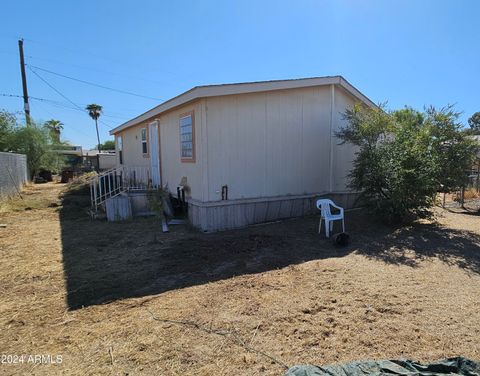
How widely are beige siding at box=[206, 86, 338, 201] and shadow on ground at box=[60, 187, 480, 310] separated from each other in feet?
3.21

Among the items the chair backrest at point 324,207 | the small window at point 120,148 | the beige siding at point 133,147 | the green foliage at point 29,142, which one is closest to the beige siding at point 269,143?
the chair backrest at point 324,207

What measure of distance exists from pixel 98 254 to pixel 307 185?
4916mm

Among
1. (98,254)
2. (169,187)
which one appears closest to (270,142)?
(169,187)

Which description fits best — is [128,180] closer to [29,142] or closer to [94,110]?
[29,142]

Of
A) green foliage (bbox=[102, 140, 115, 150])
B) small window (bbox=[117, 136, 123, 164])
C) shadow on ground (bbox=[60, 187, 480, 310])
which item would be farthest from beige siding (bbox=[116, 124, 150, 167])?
green foliage (bbox=[102, 140, 115, 150])

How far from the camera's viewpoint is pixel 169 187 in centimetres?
916

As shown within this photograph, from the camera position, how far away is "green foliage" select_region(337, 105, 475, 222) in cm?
623

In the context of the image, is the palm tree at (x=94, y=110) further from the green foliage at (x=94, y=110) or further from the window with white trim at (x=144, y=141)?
the window with white trim at (x=144, y=141)

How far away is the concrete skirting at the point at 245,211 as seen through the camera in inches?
261

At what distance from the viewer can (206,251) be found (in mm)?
5328

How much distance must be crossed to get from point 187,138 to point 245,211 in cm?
220

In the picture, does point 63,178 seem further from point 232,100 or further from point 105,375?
point 105,375

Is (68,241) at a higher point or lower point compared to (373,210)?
lower

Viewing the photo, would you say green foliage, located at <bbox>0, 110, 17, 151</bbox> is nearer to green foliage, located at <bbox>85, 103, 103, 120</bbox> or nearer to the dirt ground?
the dirt ground
